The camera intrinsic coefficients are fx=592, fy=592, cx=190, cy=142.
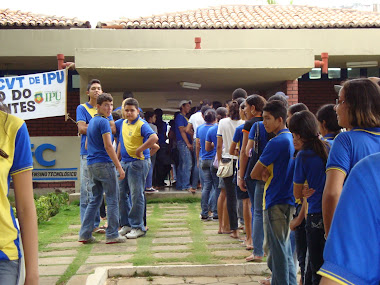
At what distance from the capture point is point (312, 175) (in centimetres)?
432

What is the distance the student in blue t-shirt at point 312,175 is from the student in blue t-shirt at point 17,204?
→ 7.52 feet

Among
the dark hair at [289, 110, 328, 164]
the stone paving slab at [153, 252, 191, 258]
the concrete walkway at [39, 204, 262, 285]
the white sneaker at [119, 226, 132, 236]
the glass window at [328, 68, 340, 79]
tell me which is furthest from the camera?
the glass window at [328, 68, 340, 79]

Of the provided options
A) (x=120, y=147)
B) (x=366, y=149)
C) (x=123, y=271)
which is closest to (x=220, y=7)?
(x=120, y=147)

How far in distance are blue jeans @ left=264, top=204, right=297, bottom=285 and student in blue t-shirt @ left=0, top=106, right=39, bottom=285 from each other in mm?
2726

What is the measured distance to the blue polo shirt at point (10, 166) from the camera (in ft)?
7.82

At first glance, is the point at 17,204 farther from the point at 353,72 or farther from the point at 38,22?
the point at 353,72

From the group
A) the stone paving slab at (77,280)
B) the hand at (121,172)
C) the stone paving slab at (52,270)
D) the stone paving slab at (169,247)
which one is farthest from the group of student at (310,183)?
the stone paving slab at (52,270)

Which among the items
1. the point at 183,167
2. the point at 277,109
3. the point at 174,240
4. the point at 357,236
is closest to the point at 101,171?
the point at 174,240

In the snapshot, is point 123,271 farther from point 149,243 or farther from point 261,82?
point 261,82

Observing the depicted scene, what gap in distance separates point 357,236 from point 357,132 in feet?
5.76

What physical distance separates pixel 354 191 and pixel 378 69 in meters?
16.3

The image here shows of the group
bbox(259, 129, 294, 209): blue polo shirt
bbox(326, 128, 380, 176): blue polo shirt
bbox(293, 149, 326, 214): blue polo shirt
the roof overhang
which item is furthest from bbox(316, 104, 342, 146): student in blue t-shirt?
the roof overhang

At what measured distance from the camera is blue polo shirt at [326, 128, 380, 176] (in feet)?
10.1

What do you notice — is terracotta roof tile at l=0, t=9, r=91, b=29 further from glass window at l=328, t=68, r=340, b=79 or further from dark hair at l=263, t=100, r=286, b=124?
dark hair at l=263, t=100, r=286, b=124
